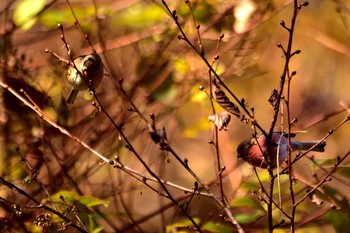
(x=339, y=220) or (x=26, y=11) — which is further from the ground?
(x=26, y=11)

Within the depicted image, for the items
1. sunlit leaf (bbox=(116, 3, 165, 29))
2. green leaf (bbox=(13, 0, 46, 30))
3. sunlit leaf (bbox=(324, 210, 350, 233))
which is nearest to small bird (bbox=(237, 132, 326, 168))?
sunlit leaf (bbox=(324, 210, 350, 233))

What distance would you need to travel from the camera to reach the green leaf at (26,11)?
2.31 meters

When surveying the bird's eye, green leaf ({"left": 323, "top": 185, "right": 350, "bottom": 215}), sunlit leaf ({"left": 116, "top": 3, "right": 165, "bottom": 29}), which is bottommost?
green leaf ({"left": 323, "top": 185, "right": 350, "bottom": 215})

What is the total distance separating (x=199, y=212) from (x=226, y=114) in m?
1.47

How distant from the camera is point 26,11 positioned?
7.61ft

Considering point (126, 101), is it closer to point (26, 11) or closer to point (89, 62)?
point (26, 11)

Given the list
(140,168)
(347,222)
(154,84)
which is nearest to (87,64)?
(347,222)

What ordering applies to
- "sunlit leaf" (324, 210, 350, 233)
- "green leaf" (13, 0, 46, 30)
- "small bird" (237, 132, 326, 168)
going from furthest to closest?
"green leaf" (13, 0, 46, 30) < "sunlit leaf" (324, 210, 350, 233) < "small bird" (237, 132, 326, 168)

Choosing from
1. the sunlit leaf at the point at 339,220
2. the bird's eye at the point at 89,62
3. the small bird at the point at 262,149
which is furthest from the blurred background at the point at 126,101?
the bird's eye at the point at 89,62

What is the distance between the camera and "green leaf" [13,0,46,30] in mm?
2314

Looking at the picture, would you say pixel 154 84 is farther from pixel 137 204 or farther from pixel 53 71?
pixel 137 204

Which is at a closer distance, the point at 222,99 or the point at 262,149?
the point at 222,99

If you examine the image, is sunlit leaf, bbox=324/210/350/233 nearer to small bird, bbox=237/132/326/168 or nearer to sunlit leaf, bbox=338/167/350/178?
sunlit leaf, bbox=338/167/350/178

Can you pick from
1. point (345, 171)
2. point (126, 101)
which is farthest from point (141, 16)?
point (345, 171)
